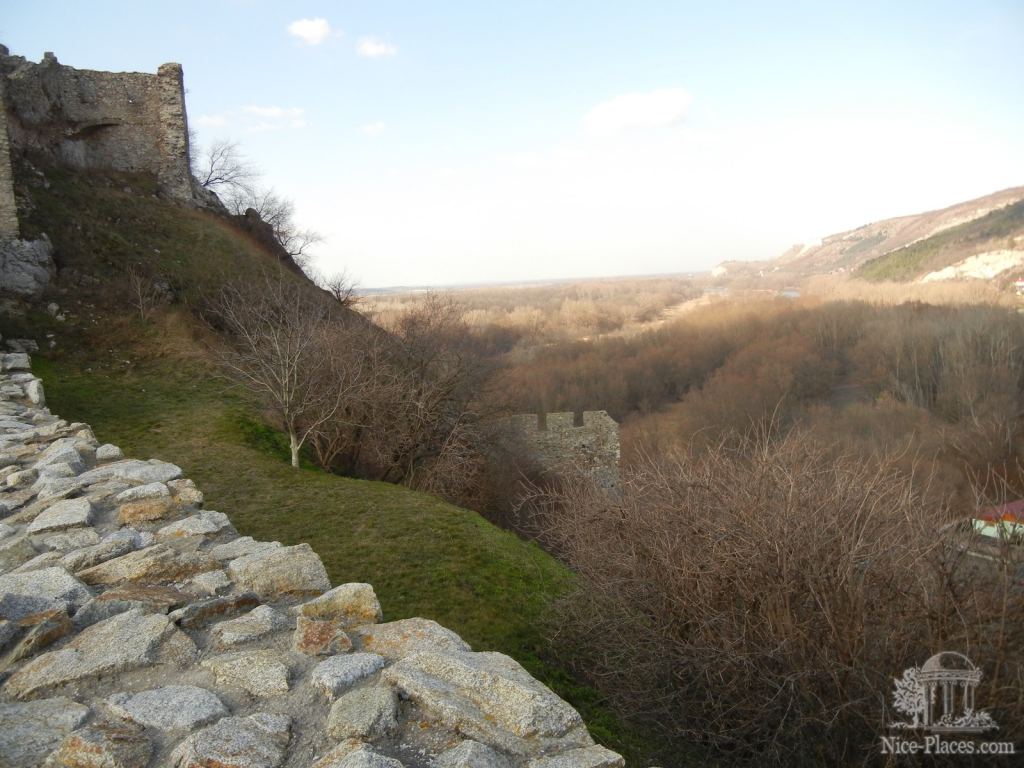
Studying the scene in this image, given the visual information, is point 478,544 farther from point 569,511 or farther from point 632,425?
point 632,425

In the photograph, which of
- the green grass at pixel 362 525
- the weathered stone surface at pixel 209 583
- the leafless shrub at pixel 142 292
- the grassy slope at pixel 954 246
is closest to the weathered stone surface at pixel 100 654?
the weathered stone surface at pixel 209 583

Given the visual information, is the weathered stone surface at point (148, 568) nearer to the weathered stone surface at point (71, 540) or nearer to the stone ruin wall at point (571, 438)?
the weathered stone surface at point (71, 540)

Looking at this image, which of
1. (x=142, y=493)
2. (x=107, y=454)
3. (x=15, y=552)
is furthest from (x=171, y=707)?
(x=107, y=454)

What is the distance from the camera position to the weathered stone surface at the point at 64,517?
3621 millimetres

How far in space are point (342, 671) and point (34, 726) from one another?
863mm

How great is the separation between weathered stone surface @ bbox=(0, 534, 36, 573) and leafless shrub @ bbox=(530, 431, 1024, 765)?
3.03 meters

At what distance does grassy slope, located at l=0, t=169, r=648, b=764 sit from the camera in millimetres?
5281

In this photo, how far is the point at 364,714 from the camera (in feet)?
6.77

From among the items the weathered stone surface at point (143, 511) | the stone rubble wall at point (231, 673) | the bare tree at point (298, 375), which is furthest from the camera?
the bare tree at point (298, 375)

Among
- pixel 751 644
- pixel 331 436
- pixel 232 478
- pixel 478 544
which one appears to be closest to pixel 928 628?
pixel 751 644

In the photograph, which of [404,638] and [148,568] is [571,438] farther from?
[404,638]

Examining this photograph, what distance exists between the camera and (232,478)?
23.8ft

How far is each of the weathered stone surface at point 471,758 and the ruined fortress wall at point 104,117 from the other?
17.9 meters

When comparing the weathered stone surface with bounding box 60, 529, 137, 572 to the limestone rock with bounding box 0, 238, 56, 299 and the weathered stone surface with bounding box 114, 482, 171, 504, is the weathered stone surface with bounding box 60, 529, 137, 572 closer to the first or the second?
the weathered stone surface with bounding box 114, 482, 171, 504
